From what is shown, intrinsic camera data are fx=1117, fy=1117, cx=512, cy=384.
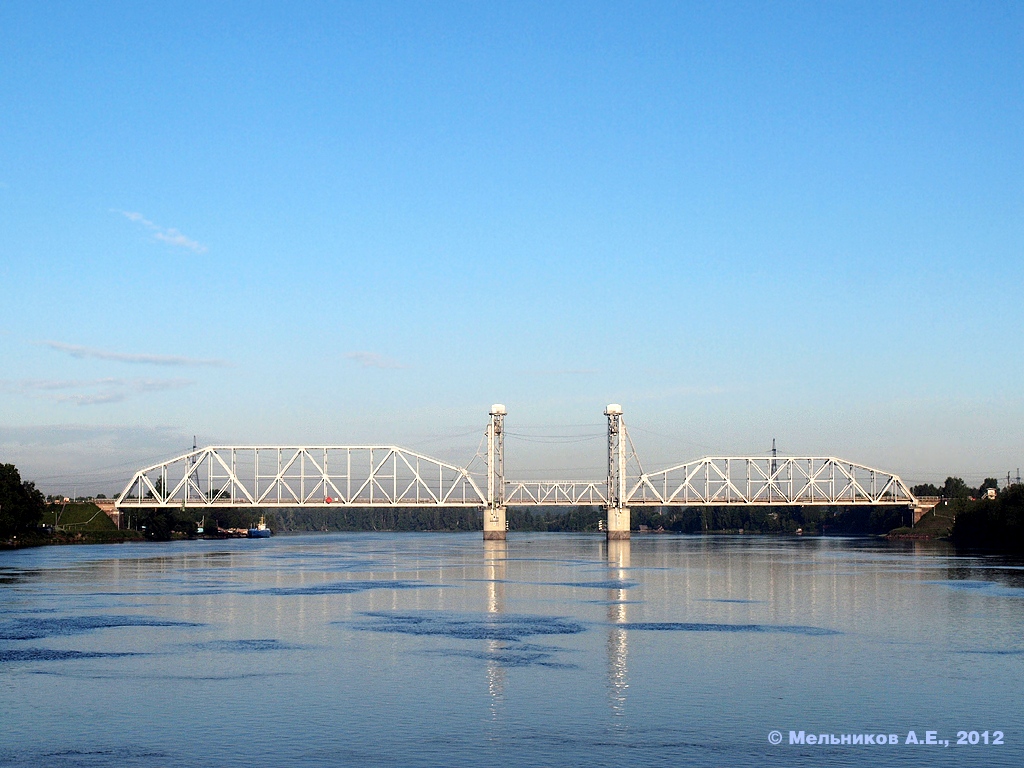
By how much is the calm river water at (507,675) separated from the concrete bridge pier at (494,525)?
96115 mm

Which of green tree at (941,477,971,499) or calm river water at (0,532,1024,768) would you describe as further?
green tree at (941,477,971,499)

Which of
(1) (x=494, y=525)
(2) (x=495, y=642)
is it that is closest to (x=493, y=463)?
(1) (x=494, y=525)

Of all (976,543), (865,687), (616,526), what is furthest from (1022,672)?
(616,526)

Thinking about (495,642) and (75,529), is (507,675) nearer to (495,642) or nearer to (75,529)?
(495,642)

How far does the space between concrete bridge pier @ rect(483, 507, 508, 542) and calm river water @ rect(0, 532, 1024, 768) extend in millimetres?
A: 96115

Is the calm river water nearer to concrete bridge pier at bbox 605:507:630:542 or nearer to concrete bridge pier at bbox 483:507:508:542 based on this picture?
concrete bridge pier at bbox 605:507:630:542

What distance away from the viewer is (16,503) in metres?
118

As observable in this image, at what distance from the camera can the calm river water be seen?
77.2ft

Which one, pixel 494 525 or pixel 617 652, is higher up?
pixel 617 652

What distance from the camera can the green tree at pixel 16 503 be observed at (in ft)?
380

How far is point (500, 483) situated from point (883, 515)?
260 ft

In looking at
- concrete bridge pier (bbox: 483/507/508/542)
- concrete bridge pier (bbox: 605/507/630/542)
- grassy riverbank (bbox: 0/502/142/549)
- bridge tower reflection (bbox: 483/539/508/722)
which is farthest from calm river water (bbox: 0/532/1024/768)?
concrete bridge pier (bbox: 483/507/508/542)

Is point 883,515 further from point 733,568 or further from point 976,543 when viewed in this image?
point 733,568

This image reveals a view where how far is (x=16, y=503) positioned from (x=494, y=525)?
6554cm
